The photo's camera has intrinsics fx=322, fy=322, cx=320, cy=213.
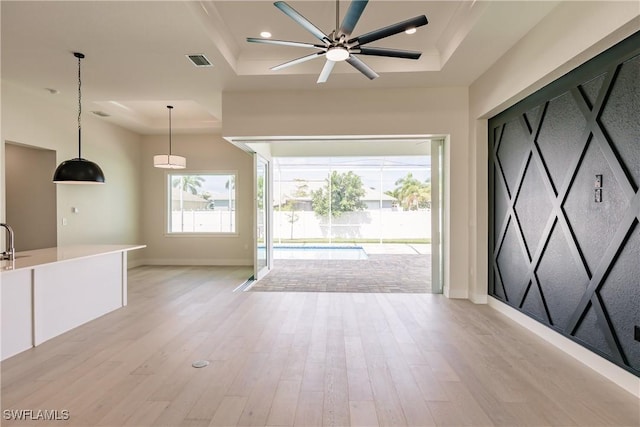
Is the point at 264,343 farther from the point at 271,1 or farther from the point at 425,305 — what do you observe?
the point at 271,1

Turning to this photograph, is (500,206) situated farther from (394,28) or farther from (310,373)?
(310,373)

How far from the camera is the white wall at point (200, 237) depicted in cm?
759

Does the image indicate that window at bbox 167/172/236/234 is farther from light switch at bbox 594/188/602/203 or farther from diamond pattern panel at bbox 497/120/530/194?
light switch at bbox 594/188/602/203

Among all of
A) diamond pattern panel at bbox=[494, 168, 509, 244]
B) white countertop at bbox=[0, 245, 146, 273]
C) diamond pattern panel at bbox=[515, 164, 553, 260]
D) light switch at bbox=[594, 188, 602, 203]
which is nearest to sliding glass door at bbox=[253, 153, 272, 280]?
white countertop at bbox=[0, 245, 146, 273]

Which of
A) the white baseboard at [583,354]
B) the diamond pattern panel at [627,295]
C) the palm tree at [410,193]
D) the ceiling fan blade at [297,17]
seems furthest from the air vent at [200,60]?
the palm tree at [410,193]

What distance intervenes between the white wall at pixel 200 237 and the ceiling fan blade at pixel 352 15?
5271 millimetres

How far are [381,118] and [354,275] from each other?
125 inches

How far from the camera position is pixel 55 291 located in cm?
342

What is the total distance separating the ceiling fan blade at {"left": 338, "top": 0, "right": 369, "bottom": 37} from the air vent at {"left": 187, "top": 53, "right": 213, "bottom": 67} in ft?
6.12

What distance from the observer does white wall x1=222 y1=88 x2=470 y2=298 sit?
4715mm

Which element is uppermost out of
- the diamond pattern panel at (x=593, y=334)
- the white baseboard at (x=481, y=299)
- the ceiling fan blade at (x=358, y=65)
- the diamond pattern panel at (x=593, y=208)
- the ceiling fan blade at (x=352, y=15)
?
the ceiling fan blade at (x=352, y=15)

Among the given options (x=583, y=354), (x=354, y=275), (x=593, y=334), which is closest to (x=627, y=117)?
(x=593, y=334)

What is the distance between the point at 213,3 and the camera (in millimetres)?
3119

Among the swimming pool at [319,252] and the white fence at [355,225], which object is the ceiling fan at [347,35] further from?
the white fence at [355,225]
